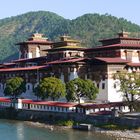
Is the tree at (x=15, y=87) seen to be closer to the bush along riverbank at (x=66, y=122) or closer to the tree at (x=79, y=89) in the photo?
the bush along riverbank at (x=66, y=122)

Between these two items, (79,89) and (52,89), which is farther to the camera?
(52,89)

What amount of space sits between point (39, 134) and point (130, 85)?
53.2ft

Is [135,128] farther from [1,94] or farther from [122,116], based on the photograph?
[1,94]

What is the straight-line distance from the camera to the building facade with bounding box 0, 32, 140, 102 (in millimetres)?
73625

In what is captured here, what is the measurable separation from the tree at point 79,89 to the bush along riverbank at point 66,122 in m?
4.93

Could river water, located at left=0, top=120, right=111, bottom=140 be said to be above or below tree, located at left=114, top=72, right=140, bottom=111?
below

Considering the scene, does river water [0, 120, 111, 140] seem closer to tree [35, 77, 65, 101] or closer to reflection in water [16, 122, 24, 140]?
reflection in water [16, 122, 24, 140]

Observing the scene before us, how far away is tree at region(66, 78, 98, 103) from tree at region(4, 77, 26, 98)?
12.4m

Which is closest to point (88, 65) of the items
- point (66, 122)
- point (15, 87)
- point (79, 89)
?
point (79, 89)

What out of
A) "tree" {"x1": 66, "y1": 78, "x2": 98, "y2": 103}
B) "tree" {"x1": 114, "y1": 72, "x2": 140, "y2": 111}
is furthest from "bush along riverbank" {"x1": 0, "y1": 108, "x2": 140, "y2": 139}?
"tree" {"x1": 114, "y1": 72, "x2": 140, "y2": 111}

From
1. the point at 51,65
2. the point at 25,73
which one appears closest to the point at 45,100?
the point at 51,65

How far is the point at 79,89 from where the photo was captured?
69938 mm

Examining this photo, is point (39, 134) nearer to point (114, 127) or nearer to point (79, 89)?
point (114, 127)

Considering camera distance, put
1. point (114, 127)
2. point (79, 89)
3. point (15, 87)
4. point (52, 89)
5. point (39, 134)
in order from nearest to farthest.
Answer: point (39, 134) < point (114, 127) < point (79, 89) < point (52, 89) < point (15, 87)
